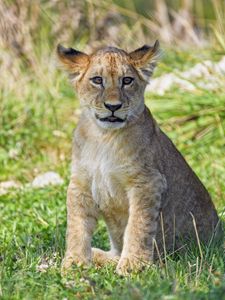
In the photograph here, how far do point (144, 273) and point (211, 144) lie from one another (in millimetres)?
4410

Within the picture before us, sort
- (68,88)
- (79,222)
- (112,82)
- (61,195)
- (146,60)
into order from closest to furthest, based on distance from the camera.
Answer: (112,82) → (79,222) → (146,60) → (61,195) → (68,88)

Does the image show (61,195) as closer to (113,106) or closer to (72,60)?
(72,60)

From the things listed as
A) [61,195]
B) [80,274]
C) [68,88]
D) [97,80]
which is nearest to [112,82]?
[97,80]

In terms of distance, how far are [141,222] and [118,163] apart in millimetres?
405

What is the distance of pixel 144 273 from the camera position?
553cm

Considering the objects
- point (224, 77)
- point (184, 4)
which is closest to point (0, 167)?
point (224, 77)

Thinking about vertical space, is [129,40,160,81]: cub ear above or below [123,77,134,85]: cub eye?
above

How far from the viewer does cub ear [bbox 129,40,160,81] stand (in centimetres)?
617

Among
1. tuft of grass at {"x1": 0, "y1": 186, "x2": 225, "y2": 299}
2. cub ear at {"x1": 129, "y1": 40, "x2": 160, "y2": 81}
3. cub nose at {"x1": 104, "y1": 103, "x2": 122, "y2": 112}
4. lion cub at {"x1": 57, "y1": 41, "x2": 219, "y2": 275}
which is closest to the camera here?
tuft of grass at {"x1": 0, "y1": 186, "x2": 225, "y2": 299}

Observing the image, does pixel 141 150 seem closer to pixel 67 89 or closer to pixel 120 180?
pixel 120 180

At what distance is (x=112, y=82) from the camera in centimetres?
593

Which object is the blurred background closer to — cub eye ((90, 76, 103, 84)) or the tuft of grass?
the tuft of grass

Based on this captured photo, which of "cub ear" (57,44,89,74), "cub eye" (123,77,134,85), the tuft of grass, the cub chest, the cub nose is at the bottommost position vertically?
the tuft of grass

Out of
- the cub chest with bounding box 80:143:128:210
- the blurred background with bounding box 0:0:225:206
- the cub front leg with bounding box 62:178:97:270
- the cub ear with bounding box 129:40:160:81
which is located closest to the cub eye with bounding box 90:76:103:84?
the cub ear with bounding box 129:40:160:81
